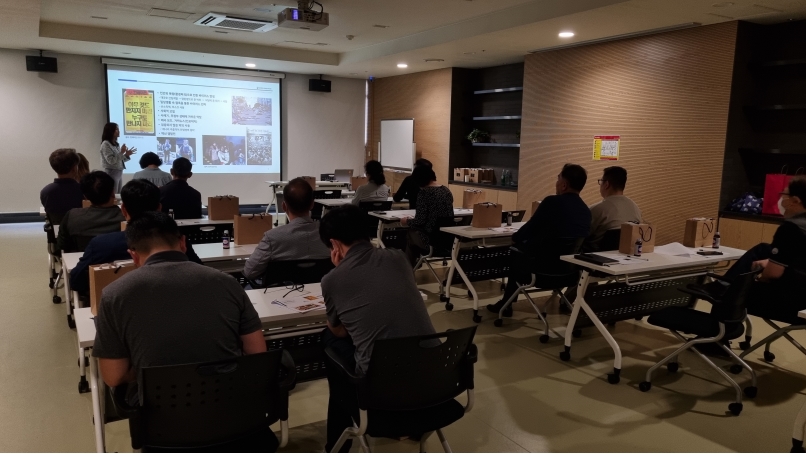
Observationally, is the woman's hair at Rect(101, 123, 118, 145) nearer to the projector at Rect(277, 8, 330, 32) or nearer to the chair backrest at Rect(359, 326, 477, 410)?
the projector at Rect(277, 8, 330, 32)

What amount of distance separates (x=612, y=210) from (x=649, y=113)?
253cm

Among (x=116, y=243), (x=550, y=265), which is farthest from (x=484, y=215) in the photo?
(x=116, y=243)

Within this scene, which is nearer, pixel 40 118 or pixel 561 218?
pixel 561 218

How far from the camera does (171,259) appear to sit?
6.13ft

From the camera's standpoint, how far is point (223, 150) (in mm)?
10758

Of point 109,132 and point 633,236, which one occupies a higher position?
point 109,132

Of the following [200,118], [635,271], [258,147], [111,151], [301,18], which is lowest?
[635,271]

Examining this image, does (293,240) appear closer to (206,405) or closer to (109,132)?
(206,405)

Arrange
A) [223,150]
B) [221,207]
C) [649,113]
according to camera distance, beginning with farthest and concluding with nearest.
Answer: [223,150], [649,113], [221,207]

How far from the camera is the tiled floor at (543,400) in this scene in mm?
2846

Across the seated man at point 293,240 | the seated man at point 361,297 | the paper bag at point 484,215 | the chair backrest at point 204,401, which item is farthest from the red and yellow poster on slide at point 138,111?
the chair backrest at point 204,401

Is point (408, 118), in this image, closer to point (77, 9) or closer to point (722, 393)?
point (77, 9)

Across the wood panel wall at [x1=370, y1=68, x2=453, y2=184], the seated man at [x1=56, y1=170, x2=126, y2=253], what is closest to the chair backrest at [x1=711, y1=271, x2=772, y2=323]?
the seated man at [x1=56, y1=170, x2=126, y2=253]

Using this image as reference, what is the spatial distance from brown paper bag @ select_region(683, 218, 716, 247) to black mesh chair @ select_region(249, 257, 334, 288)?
2.90 meters
